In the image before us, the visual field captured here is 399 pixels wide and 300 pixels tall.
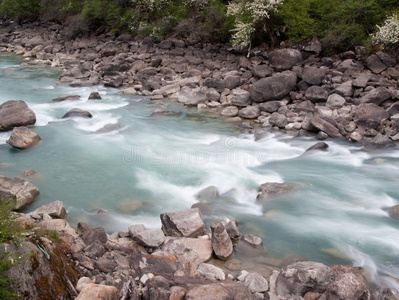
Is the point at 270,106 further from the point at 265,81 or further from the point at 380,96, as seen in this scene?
the point at 380,96

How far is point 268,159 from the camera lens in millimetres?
12844

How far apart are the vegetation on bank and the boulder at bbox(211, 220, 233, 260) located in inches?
608

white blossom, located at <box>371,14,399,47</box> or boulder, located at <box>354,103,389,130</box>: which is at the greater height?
white blossom, located at <box>371,14,399,47</box>

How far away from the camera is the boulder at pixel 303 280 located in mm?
6441

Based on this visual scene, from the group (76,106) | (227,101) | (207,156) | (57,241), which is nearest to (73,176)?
(207,156)

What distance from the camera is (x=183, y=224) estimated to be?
27.0 feet

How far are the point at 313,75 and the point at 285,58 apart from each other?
252 cm

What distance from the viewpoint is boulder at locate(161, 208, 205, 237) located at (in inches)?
322

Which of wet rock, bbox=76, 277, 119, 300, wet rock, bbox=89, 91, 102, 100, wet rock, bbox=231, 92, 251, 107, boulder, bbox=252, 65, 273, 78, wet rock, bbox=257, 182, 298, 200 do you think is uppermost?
boulder, bbox=252, 65, 273, 78

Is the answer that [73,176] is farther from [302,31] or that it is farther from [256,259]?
[302,31]

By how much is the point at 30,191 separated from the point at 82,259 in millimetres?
4559

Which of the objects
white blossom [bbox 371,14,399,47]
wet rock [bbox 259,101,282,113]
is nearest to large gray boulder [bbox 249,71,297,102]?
wet rock [bbox 259,101,282,113]

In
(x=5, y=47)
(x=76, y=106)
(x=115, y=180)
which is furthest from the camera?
(x=5, y=47)

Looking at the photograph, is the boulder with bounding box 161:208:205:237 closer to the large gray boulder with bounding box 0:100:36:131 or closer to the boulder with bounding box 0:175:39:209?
the boulder with bounding box 0:175:39:209
